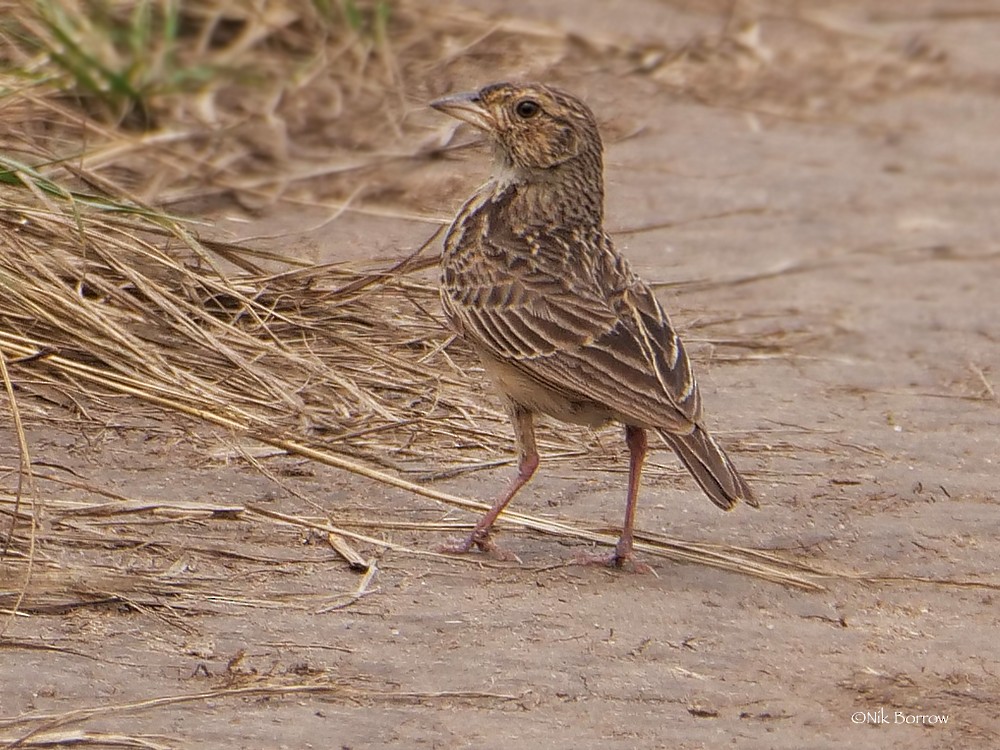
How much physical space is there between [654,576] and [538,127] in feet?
5.24

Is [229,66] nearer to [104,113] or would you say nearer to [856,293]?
[104,113]

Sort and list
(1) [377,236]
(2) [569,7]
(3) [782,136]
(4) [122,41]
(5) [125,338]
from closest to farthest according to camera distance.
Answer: (5) [125,338]
(1) [377,236]
(4) [122,41]
(3) [782,136]
(2) [569,7]

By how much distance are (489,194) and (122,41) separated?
3.68 meters

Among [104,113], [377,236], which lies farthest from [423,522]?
[104,113]

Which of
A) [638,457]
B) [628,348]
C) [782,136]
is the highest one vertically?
[628,348]

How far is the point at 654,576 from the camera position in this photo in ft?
16.4

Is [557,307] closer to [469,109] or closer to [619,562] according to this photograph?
[619,562]

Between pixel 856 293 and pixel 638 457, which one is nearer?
pixel 638 457

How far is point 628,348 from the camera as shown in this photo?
5.07 m

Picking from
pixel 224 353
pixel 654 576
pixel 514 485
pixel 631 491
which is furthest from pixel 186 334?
pixel 654 576

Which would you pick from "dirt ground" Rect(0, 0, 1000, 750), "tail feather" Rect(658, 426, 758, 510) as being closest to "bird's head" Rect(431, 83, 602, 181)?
"dirt ground" Rect(0, 0, 1000, 750)

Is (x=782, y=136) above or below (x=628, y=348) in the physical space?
below

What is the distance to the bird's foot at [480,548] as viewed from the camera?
16.6ft

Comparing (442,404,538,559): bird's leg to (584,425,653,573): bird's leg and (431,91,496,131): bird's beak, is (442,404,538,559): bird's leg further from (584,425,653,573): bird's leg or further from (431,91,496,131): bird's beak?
(431,91,496,131): bird's beak
